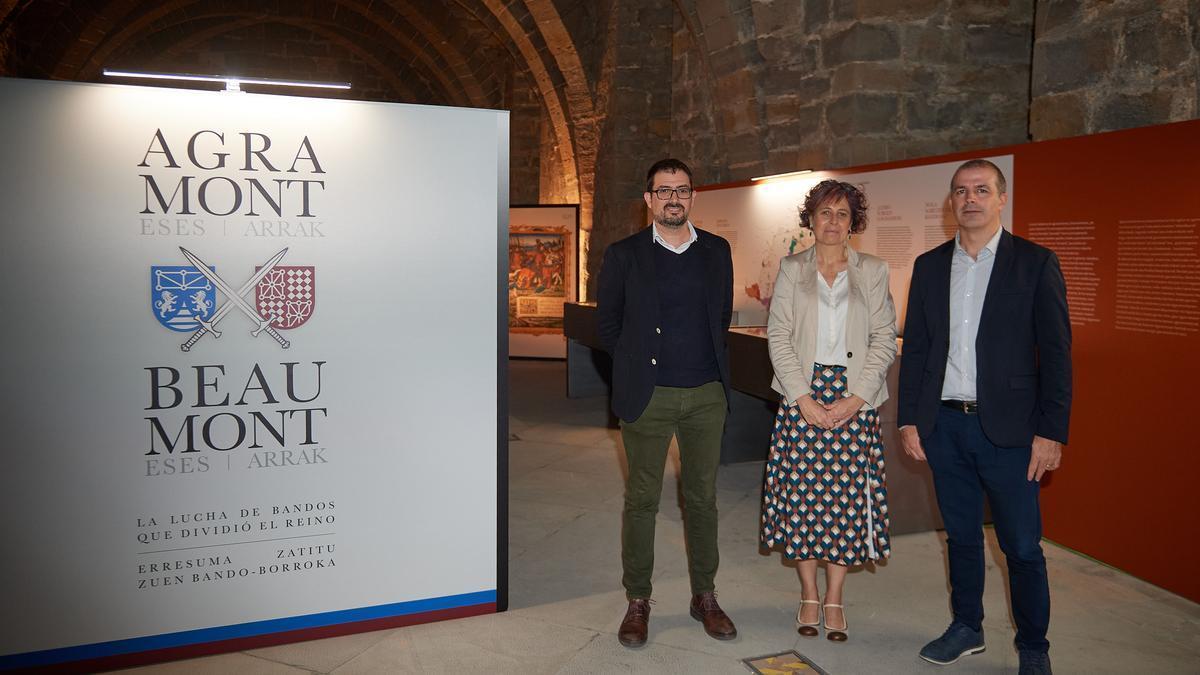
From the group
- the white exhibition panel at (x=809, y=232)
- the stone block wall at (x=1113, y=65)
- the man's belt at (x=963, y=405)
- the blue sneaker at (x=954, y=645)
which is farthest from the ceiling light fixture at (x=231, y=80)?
the stone block wall at (x=1113, y=65)

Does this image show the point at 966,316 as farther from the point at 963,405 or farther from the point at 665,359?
the point at 665,359

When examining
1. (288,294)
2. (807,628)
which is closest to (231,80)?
(288,294)

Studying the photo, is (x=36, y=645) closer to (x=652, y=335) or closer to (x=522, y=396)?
(x=652, y=335)

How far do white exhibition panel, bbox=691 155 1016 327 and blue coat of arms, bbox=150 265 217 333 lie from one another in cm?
326

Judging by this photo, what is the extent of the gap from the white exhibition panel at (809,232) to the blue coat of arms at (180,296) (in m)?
3.26

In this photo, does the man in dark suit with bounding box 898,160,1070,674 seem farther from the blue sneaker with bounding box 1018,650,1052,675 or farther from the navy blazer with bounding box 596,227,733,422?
the navy blazer with bounding box 596,227,733,422

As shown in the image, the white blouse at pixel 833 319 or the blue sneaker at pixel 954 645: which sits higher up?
the white blouse at pixel 833 319

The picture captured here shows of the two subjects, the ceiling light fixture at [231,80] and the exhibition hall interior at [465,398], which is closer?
the ceiling light fixture at [231,80]

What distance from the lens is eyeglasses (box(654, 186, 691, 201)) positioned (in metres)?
2.91

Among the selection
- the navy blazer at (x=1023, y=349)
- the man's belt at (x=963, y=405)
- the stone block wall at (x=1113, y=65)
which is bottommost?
the man's belt at (x=963, y=405)

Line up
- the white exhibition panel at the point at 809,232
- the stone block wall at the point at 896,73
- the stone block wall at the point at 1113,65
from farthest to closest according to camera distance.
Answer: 1. the stone block wall at the point at 896,73
2. the white exhibition panel at the point at 809,232
3. the stone block wall at the point at 1113,65

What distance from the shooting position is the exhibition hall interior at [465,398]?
8.91 feet

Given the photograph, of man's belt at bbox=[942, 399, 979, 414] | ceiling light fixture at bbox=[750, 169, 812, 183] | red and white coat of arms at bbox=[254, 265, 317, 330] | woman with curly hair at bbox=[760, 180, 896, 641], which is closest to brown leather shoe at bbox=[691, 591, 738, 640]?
woman with curly hair at bbox=[760, 180, 896, 641]

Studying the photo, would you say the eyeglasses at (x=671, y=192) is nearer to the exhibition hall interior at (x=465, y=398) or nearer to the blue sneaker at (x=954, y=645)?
the exhibition hall interior at (x=465, y=398)
